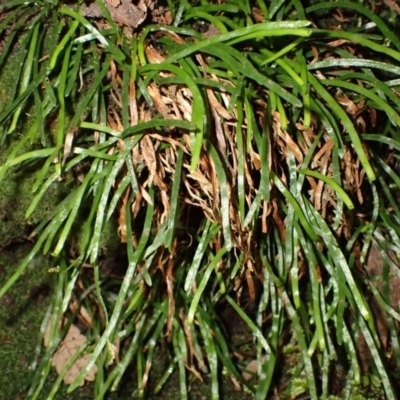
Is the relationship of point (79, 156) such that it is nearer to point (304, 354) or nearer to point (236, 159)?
point (236, 159)

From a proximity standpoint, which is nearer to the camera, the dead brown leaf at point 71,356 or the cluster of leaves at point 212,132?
Result: the cluster of leaves at point 212,132

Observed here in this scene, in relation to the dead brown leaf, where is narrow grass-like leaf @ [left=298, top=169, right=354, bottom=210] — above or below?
above

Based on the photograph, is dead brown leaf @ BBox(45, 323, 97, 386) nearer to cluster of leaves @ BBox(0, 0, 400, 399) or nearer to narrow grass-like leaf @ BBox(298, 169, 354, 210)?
cluster of leaves @ BBox(0, 0, 400, 399)

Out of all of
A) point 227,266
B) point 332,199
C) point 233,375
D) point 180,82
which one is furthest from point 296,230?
point 233,375

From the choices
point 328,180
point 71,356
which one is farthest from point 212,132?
point 71,356

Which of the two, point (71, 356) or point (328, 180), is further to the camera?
point (71, 356)

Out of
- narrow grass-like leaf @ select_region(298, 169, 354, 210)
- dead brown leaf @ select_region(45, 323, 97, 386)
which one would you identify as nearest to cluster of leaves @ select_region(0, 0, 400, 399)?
narrow grass-like leaf @ select_region(298, 169, 354, 210)

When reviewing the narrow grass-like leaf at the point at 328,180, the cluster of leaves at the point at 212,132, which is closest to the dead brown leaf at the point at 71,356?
the cluster of leaves at the point at 212,132

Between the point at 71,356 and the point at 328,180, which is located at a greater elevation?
the point at 328,180

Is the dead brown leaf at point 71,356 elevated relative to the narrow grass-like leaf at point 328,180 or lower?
lower

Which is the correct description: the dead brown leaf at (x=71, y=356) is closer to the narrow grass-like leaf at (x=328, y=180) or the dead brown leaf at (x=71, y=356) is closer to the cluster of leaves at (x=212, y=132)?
the cluster of leaves at (x=212, y=132)

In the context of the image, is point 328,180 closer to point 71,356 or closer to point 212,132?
point 212,132

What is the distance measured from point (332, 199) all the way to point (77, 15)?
0.61 metres

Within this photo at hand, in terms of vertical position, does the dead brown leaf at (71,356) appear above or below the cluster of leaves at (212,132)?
below
